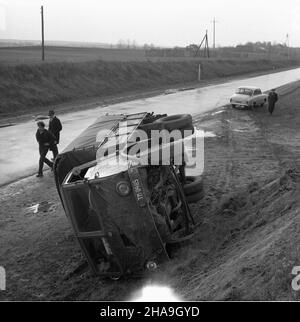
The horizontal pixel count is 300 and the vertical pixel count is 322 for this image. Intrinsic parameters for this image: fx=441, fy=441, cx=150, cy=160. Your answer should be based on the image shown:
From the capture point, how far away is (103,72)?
3744 cm

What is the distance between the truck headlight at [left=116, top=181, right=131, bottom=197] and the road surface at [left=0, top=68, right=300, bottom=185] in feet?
21.7

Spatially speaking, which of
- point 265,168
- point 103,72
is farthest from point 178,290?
point 103,72

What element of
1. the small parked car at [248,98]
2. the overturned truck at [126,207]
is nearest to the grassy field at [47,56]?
the small parked car at [248,98]

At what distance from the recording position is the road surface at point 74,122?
1315 cm

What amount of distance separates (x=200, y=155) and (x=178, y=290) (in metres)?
8.27

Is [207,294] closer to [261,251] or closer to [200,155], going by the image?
[261,251]

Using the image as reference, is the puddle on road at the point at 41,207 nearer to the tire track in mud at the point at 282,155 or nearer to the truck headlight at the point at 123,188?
the truck headlight at the point at 123,188

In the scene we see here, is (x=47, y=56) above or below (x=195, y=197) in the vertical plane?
above

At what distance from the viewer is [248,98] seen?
24844 millimetres

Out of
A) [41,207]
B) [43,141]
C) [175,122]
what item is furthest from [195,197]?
[43,141]

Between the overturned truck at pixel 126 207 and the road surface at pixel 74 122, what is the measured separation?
19.6ft

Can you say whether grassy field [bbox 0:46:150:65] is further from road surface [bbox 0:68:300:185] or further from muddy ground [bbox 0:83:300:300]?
muddy ground [bbox 0:83:300:300]

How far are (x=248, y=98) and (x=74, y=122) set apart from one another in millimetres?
10145

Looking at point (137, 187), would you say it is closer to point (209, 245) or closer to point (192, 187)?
point (209, 245)
